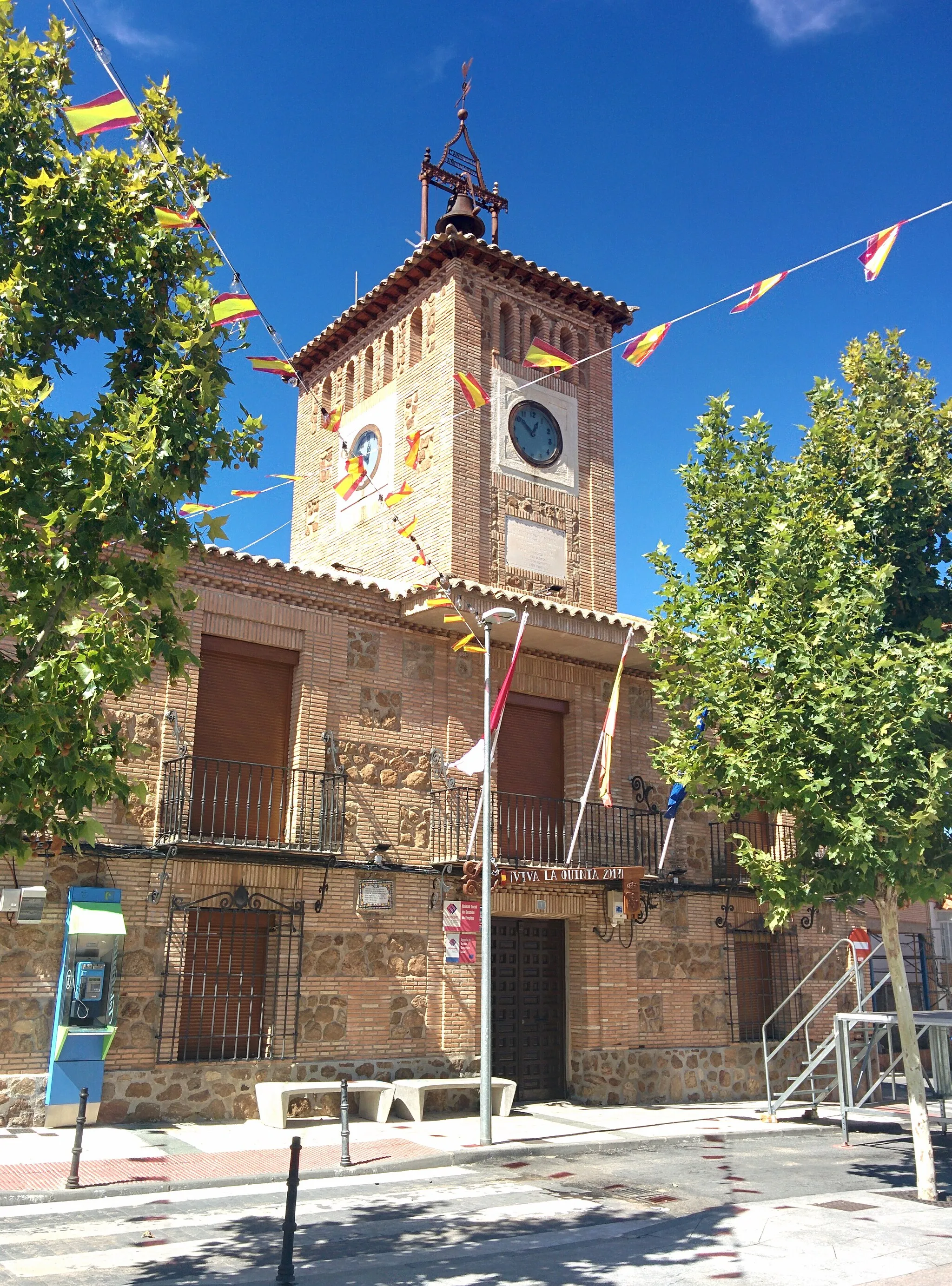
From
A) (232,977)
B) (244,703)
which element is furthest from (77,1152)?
(244,703)

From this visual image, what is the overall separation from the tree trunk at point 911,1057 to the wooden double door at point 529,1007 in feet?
22.0

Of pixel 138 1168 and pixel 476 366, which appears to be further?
pixel 476 366

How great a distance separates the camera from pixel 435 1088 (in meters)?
13.7

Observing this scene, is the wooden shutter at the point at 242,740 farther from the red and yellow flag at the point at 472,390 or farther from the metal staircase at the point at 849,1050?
the metal staircase at the point at 849,1050

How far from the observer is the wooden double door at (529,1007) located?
51.9 ft

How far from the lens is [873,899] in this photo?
34.9ft

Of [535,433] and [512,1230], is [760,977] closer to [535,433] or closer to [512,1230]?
[535,433]

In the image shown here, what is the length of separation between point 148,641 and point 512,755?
10394mm

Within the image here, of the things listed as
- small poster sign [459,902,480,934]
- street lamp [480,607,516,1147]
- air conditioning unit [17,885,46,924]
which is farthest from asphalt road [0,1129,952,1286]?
small poster sign [459,902,480,934]

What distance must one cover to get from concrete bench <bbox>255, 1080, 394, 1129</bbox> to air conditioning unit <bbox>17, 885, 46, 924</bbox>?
3341 millimetres

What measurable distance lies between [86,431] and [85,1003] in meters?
7.32

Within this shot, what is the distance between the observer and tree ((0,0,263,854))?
6445 mm

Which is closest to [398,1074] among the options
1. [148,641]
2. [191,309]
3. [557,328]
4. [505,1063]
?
[505,1063]

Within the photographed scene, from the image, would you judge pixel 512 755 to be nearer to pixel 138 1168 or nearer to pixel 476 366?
pixel 476 366
